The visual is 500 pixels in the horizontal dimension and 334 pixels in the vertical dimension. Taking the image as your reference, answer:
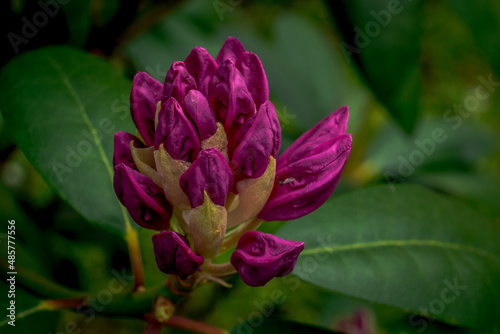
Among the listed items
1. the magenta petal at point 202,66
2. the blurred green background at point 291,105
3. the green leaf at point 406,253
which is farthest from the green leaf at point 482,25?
the magenta petal at point 202,66

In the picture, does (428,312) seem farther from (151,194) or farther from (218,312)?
(218,312)

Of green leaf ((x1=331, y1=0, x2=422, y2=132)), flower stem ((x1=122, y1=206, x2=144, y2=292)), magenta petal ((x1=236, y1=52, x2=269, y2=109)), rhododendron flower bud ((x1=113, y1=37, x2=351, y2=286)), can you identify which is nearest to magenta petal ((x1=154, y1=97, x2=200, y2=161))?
rhododendron flower bud ((x1=113, y1=37, x2=351, y2=286))

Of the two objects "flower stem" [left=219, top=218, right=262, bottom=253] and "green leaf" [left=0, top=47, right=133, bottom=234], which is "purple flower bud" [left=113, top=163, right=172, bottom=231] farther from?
"green leaf" [left=0, top=47, right=133, bottom=234]

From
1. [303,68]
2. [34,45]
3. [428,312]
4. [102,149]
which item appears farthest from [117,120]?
[303,68]

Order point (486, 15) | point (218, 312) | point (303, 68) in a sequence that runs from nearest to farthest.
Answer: point (486, 15), point (218, 312), point (303, 68)

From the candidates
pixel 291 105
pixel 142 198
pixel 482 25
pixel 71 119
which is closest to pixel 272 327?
pixel 142 198

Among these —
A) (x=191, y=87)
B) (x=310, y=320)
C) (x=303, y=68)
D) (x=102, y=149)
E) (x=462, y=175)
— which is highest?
(x=191, y=87)

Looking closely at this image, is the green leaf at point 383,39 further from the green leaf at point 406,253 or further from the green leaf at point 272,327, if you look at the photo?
the green leaf at point 272,327
